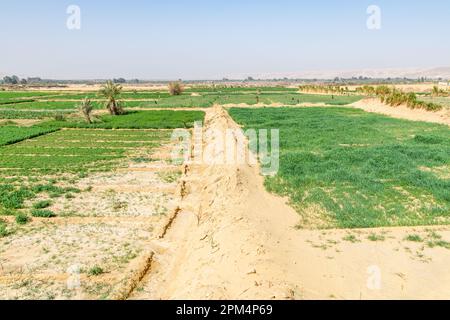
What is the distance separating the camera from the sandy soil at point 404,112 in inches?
1480

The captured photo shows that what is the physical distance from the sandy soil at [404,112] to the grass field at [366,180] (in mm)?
13925

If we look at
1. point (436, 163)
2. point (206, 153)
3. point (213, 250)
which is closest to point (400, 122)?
point (436, 163)

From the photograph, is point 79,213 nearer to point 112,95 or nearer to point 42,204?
point 42,204

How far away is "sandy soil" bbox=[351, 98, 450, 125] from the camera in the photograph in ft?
123

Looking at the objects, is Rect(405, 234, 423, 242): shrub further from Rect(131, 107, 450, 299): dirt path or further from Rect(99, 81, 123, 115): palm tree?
Rect(99, 81, 123, 115): palm tree

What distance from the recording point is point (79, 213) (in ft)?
42.9

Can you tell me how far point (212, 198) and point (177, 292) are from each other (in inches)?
250

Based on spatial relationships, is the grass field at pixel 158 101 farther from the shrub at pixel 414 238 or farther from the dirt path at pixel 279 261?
the shrub at pixel 414 238

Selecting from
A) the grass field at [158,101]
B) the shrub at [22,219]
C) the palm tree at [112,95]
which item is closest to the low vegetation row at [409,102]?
the grass field at [158,101]

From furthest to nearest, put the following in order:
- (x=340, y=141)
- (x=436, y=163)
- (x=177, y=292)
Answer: (x=340, y=141) → (x=436, y=163) → (x=177, y=292)

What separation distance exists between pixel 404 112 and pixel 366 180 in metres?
33.3

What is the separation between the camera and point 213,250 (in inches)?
383

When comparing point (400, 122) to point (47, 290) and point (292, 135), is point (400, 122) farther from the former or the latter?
point (47, 290)
